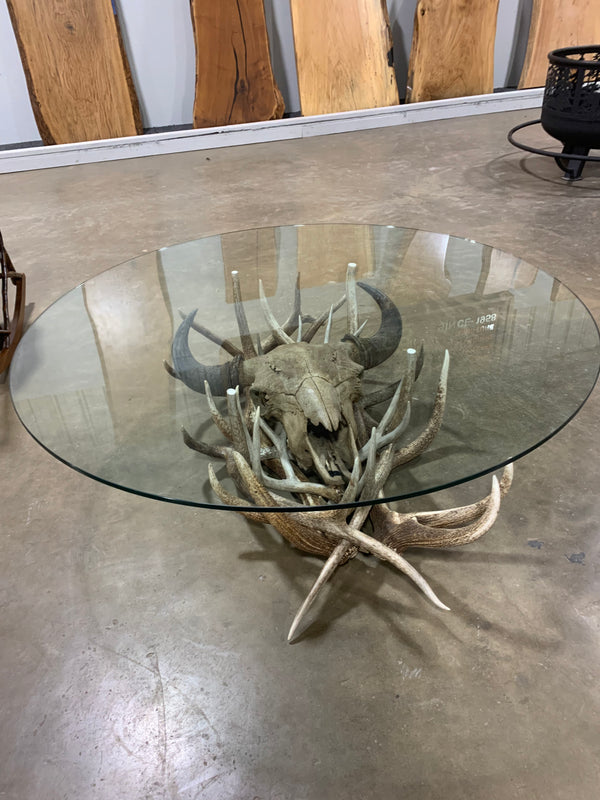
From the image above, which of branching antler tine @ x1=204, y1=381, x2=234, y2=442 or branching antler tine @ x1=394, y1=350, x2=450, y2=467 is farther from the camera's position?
branching antler tine @ x1=204, y1=381, x2=234, y2=442

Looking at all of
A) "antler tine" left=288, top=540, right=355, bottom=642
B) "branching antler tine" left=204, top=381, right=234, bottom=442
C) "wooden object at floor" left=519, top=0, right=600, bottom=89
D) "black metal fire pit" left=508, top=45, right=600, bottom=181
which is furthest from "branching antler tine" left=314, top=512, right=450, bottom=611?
"wooden object at floor" left=519, top=0, right=600, bottom=89

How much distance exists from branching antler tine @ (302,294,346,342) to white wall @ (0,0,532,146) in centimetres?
355

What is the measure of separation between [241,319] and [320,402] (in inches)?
23.9

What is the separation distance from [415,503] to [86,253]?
231 centimetres

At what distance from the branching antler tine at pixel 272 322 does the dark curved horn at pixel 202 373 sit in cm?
15

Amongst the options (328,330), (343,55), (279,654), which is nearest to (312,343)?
(328,330)

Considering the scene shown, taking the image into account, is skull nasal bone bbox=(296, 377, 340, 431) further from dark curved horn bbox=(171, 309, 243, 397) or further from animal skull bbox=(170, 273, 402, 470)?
dark curved horn bbox=(171, 309, 243, 397)

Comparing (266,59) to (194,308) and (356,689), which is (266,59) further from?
(356,689)

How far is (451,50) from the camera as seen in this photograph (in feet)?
15.3

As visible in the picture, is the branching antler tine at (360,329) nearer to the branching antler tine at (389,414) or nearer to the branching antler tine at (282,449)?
the branching antler tine at (389,414)

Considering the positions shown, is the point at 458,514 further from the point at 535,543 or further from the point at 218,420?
the point at 218,420

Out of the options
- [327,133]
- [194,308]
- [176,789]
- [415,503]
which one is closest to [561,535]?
[415,503]

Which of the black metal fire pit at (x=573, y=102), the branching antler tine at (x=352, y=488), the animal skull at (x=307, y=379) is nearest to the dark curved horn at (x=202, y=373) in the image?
the animal skull at (x=307, y=379)

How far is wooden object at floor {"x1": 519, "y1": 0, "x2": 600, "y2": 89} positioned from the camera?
181 inches
